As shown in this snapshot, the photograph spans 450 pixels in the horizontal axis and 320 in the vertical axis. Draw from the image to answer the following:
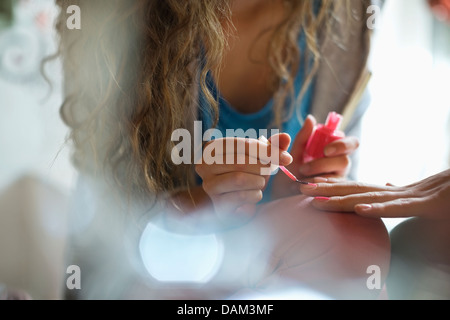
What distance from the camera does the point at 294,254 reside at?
416 millimetres

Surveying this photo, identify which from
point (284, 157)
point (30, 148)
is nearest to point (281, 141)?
point (284, 157)

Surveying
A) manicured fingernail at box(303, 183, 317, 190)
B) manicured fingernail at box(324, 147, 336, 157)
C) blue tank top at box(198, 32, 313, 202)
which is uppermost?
blue tank top at box(198, 32, 313, 202)

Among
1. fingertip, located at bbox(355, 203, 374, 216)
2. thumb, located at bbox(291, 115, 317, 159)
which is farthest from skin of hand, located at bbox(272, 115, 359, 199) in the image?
fingertip, located at bbox(355, 203, 374, 216)

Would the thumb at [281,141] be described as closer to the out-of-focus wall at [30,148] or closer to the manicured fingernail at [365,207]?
the manicured fingernail at [365,207]

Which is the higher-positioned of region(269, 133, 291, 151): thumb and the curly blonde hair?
the curly blonde hair

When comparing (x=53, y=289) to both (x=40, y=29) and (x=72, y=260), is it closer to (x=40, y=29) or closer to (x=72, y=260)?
(x=72, y=260)

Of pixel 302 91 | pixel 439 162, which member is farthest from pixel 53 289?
pixel 439 162

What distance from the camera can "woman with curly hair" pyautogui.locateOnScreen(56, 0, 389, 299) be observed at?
0.42 metres

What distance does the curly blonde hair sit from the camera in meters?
0.49

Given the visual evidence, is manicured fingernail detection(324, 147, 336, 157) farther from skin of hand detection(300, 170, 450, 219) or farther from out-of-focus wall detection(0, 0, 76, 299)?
out-of-focus wall detection(0, 0, 76, 299)

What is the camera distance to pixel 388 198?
0.43 m

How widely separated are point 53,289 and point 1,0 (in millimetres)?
378

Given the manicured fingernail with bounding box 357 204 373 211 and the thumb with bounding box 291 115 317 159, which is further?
the thumb with bounding box 291 115 317 159

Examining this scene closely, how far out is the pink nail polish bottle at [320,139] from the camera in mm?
527
